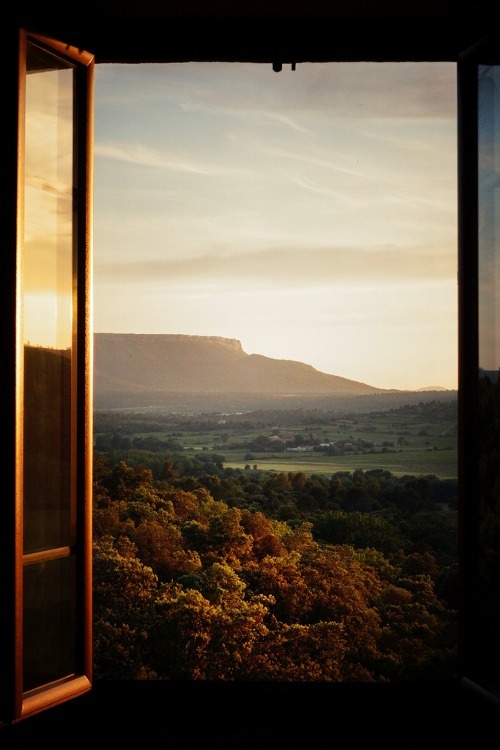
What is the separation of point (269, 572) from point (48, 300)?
3932 mm

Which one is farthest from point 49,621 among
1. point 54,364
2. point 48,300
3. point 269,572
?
point 269,572

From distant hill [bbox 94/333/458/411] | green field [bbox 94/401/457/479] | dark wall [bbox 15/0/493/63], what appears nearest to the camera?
dark wall [bbox 15/0/493/63]

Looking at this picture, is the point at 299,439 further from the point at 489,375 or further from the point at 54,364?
the point at 54,364

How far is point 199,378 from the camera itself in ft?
21.0

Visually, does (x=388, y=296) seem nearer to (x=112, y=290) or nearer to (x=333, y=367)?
(x=333, y=367)

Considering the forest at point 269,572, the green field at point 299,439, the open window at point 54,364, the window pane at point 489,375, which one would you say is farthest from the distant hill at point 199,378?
the open window at point 54,364

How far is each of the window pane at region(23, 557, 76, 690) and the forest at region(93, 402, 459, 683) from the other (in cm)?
297

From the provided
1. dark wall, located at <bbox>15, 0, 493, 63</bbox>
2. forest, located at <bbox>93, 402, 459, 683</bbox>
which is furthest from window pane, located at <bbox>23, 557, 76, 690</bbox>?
forest, located at <bbox>93, 402, 459, 683</bbox>

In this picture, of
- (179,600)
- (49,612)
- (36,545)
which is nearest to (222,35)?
(36,545)

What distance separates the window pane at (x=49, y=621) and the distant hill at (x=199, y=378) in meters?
3.76

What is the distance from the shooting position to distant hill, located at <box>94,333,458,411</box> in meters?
6.09

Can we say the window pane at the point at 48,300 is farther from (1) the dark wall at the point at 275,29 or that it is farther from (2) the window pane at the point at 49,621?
(1) the dark wall at the point at 275,29

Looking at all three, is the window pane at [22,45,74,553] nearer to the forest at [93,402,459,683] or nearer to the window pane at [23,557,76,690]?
the window pane at [23,557,76,690]

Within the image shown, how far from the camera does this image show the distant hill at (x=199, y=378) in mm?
6094
